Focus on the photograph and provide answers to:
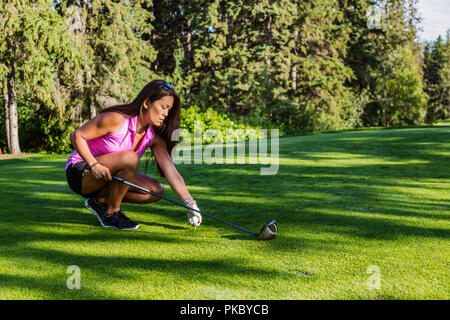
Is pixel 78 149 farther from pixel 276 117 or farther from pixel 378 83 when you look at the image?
pixel 378 83

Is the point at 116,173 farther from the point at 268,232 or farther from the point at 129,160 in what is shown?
the point at 268,232

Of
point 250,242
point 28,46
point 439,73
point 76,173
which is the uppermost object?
point 439,73

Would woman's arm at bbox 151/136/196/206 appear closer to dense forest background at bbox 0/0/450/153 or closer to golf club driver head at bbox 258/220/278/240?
golf club driver head at bbox 258/220/278/240

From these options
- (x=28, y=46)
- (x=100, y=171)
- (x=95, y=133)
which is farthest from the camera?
(x=28, y=46)

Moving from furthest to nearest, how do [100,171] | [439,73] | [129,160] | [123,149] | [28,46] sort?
[439,73], [28,46], [123,149], [129,160], [100,171]

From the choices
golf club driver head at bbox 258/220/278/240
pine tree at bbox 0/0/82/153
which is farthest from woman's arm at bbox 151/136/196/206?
pine tree at bbox 0/0/82/153

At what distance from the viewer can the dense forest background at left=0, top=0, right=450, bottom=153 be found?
1518cm

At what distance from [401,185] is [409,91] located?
3107cm

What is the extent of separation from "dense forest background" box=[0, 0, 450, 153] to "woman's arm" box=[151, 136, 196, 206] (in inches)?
483

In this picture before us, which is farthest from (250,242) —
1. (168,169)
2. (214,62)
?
(214,62)

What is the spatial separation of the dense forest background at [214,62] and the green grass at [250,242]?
10657 millimetres

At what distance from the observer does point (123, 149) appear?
376 cm

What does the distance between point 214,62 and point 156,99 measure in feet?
72.9
